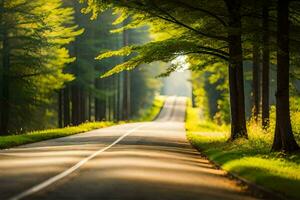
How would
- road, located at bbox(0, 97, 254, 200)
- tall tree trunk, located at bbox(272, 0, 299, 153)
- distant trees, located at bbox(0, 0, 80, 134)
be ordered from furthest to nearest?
1. distant trees, located at bbox(0, 0, 80, 134)
2. tall tree trunk, located at bbox(272, 0, 299, 153)
3. road, located at bbox(0, 97, 254, 200)

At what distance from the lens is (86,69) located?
5347 cm

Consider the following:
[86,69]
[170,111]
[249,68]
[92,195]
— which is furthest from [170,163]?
[170,111]

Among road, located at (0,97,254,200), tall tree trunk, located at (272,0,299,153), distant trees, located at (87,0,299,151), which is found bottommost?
road, located at (0,97,254,200)

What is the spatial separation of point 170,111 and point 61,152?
303 ft

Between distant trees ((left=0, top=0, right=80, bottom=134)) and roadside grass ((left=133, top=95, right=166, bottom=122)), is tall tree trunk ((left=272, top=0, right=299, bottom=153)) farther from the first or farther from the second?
roadside grass ((left=133, top=95, right=166, bottom=122))

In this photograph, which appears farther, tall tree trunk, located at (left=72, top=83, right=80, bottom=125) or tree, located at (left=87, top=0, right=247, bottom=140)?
tall tree trunk, located at (left=72, top=83, right=80, bottom=125)

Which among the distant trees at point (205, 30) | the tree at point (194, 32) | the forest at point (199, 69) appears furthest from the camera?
the tree at point (194, 32)

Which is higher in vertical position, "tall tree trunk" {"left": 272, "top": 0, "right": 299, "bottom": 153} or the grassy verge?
"tall tree trunk" {"left": 272, "top": 0, "right": 299, "bottom": 153}

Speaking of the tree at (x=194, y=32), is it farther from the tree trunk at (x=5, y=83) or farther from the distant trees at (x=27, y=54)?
the tree trunk at (x=5, y=83)

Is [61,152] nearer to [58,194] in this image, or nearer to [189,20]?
[189,20]

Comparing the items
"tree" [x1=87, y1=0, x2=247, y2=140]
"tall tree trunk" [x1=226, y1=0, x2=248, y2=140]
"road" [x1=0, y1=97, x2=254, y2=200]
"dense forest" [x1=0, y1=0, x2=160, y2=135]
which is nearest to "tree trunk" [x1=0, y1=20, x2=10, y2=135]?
"dense forest" [x1=0, y1=0, x2=160, y2=135]

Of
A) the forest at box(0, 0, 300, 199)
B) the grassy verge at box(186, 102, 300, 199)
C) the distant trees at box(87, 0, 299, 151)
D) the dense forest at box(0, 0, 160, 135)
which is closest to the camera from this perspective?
the grassy verge at box(186, 102, 300, 199)

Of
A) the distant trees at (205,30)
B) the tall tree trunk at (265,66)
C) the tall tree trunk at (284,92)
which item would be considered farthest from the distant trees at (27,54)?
the tall tree trunk at (284,92)

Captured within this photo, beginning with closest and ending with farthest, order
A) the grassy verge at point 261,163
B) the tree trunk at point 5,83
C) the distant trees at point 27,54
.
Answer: the grassy verge at point 261,163 < the distant trees at point 27,54 < the tree trunk at point 5,83
